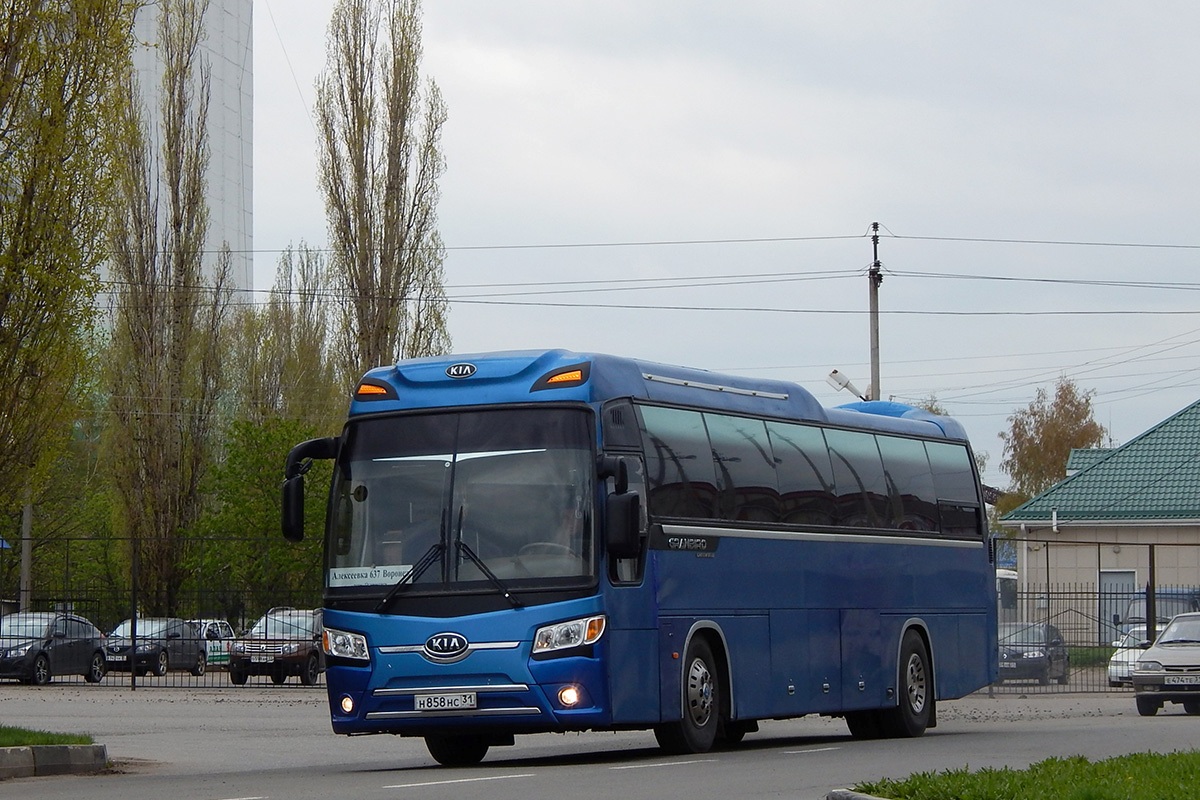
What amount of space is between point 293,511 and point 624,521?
2831 millimetres

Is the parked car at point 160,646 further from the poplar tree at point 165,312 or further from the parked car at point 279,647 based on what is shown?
the poplar tree at point 165,312

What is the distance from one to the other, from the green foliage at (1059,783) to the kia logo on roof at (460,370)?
5671 mm

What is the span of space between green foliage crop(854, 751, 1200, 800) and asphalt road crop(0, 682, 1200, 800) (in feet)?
3.84

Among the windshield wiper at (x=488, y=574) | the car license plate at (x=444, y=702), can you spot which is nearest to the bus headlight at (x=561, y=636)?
the windshield wiper at (x=488, y=574)

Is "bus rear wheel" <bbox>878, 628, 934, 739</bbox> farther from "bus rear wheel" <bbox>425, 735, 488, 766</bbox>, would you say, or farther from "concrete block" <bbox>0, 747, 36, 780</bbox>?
"concrete block" <bbox>0, 747, 36, 780</bbox>

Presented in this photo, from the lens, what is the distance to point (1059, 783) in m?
11.4

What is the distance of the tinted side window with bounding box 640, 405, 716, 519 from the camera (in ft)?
53.9

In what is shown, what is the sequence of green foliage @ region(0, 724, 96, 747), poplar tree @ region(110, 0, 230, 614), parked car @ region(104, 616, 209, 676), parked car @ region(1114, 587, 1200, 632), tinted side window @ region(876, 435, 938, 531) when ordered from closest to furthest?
green foliage @ region(0, 724, 96, 747), tinted side window @ region(876, 435, 938, 531), parked car @ region(104, 616, 209, 676), parked car @ region(1114, 587, 1200, 632), poplar tree @ region(110, 0, 230, 614)

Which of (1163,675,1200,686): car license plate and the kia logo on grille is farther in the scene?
(1163,675,1200,686): car license plate

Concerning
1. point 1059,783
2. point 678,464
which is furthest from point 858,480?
point 1059,783

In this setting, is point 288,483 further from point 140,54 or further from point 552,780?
point 140,54

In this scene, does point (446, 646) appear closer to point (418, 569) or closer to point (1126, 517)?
point (418, 569)

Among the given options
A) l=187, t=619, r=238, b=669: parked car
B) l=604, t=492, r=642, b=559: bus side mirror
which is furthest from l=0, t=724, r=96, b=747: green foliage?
l=187, t=619, r=238, b=669: parked car

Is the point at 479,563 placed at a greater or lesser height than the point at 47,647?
greater
